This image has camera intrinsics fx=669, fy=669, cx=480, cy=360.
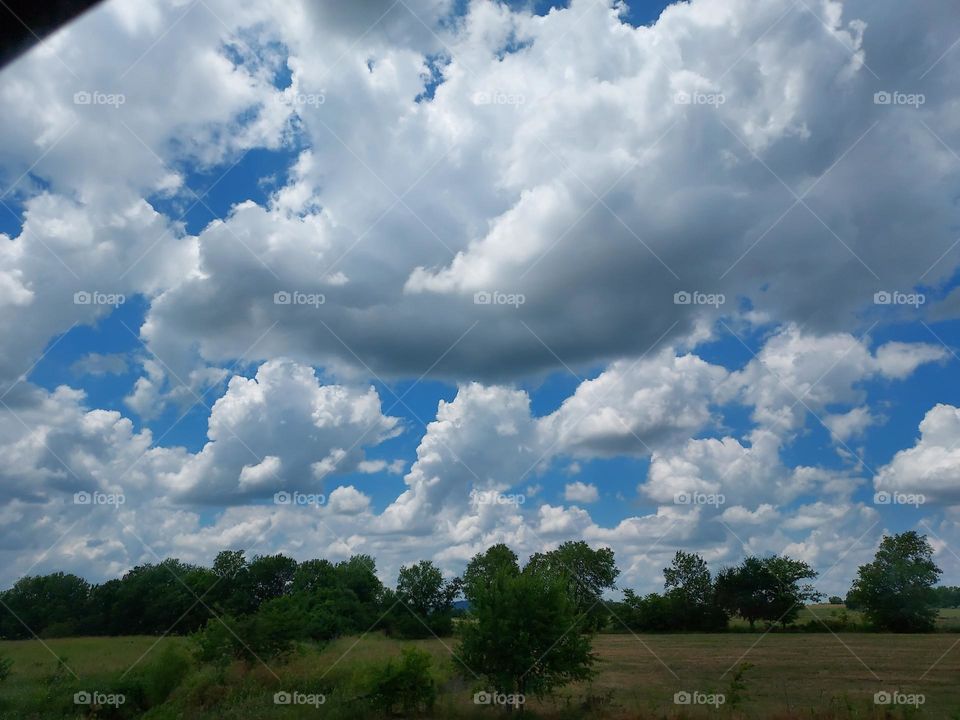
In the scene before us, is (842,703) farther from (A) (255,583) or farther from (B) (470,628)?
(A) (255,583)

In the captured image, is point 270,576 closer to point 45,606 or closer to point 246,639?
point 45,606

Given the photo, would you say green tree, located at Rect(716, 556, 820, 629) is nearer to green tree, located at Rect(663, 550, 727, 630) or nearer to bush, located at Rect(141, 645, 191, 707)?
green tree, located at Rect(663, 550, 727, 630)

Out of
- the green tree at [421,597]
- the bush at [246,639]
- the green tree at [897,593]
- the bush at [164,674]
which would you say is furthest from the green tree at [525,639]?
the green tree at [897,593]

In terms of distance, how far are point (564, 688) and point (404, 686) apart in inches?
258

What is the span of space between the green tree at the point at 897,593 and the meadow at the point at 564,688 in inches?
374

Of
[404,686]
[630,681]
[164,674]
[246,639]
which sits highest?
[246,639]

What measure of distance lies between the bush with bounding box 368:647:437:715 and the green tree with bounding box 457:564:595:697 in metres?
1.49

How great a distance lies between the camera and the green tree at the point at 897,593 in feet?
156

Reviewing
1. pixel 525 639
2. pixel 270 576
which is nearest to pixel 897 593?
pixel 525 639

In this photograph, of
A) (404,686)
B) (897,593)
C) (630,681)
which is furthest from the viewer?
(897,593)

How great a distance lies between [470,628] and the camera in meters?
22.3

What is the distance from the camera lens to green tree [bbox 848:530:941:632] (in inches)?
1866

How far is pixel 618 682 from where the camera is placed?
28.2 metres

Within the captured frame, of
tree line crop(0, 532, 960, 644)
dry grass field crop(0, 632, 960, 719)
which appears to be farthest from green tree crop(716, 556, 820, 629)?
dry grass field crop(0, 632, 960, 719)
